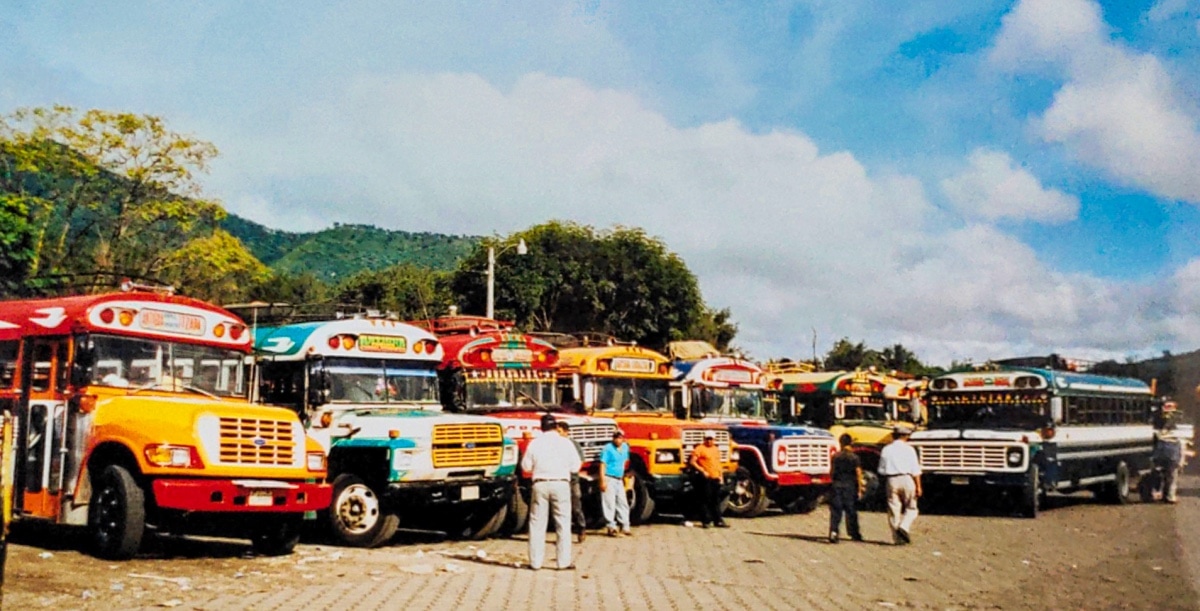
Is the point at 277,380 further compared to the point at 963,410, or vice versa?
the point at 963,410

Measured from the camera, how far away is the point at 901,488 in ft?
56.2

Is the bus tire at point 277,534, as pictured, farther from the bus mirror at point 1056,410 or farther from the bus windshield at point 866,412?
the bus windshield at point 866,412

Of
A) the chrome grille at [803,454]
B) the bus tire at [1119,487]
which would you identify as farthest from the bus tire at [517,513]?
the bus tire at [1119,487]

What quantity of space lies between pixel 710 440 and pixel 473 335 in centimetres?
406

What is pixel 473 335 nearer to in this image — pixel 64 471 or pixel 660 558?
pixel 660 558

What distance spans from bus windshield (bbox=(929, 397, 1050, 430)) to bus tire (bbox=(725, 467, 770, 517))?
4932mm

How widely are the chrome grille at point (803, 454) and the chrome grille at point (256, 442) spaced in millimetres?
10408

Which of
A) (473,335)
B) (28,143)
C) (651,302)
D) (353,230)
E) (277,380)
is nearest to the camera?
(277,380)

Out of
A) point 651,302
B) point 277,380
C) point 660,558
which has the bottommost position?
point 660,558

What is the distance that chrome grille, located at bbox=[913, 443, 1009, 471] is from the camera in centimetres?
2258

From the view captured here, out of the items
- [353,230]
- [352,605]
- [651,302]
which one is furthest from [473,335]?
[353,230]

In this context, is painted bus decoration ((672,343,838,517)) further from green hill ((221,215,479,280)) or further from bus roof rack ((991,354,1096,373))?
green hill ((221,215,479,280))

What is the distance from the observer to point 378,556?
14.0m

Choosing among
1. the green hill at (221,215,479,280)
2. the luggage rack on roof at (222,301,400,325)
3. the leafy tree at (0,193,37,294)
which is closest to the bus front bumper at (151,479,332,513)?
the luggage rack on roof at (222,301,400,325)
